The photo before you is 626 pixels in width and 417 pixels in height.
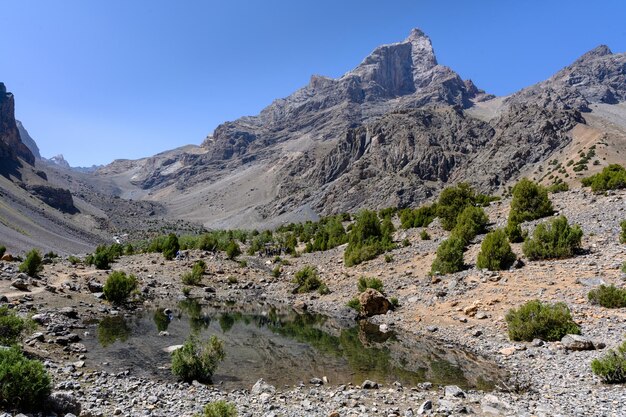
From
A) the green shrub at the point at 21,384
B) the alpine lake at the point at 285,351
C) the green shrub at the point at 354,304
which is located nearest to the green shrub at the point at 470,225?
the green shrub at the point at 354,304

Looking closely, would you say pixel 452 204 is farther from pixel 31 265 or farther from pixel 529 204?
pixel 31 265

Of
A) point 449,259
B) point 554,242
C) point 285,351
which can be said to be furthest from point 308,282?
point 554,242

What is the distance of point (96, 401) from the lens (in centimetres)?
1089

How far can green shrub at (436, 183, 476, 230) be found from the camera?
39781mm

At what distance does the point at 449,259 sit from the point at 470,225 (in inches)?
258

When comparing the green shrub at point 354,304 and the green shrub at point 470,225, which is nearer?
the green shrub at point 354,304

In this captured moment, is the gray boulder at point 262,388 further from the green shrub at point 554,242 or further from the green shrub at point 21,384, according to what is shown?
the green shrub at point 554,242

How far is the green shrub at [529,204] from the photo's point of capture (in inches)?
1302

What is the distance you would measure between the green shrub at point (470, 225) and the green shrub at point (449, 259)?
351cm

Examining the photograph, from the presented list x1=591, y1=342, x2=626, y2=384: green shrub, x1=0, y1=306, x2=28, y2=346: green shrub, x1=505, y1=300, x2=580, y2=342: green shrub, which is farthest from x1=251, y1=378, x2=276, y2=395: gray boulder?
x1=505, y1=300, x2=580, y2=342: green shrub

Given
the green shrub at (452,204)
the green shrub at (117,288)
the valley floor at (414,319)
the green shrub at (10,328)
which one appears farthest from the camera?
the green shrub at (452,204)

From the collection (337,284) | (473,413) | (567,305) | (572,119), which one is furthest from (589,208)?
(572,119)

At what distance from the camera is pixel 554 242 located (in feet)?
83.0

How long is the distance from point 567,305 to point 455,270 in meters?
9.40
